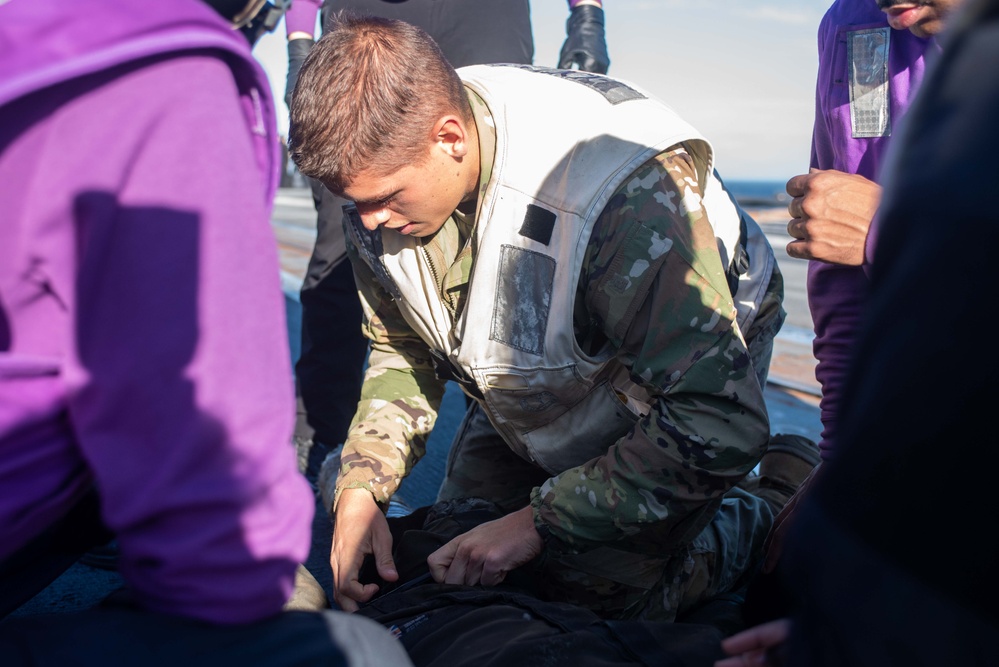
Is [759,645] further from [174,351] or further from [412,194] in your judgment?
[412,194]

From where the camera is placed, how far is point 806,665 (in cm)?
61

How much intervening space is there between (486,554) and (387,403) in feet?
1.78

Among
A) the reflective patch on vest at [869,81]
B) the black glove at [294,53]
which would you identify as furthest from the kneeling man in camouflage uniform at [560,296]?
the black glove at [294,53]

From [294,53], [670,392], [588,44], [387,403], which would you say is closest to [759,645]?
[670,392]

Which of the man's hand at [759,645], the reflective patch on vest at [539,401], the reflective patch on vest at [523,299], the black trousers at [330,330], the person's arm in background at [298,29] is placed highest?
the person's arm in background at [298,29]

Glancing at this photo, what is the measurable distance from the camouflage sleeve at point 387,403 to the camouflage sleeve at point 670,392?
1.44 ft

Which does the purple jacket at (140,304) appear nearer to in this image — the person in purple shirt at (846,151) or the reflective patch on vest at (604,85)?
the reflective patch on vest at (604,85)

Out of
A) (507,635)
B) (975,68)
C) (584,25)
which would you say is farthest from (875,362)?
(584,25)

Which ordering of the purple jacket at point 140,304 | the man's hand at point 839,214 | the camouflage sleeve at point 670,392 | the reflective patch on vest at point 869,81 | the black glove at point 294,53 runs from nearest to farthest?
the purple jacket at point 140,304 → the camouflage sleeve at point 670,392 → the man's hand at point 839,214 → the reflective patch on vest at point 869,81 → the black glove at point 294,53

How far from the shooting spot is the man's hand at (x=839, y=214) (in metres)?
1.72

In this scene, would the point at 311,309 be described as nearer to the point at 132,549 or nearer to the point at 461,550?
the point at 461,550

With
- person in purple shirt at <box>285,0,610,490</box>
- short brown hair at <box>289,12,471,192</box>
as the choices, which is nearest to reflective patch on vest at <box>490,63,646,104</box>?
short brown hair at <box>289,12,471,192</box>

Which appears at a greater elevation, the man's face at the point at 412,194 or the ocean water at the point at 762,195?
the man's face at the point at 412,194

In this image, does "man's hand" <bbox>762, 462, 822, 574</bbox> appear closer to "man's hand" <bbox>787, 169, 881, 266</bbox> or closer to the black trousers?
"man's hand" <bbox>787, 169, 881, 266</bbox>
